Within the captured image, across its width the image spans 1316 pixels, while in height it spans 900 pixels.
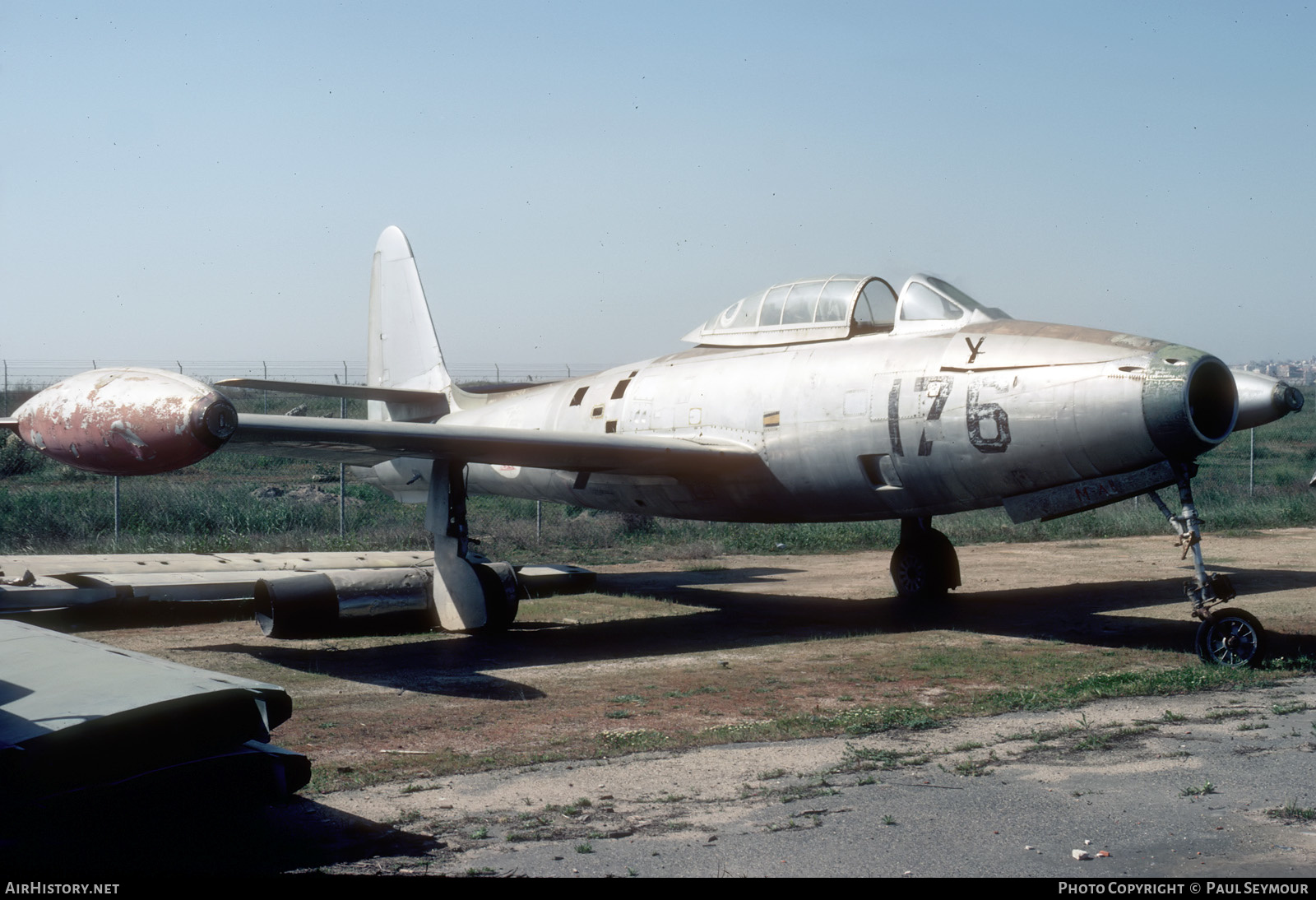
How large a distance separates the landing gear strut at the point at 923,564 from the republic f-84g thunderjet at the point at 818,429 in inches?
1.0

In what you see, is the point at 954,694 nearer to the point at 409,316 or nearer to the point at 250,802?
the point at 250,802

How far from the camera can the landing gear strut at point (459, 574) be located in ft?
38.7

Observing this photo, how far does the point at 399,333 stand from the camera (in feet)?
58.7

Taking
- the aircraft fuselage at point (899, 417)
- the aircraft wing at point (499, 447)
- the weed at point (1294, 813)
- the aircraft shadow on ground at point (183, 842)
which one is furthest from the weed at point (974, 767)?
the aircraft wing at point (499, 447)

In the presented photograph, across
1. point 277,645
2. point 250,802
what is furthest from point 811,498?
point 250,802

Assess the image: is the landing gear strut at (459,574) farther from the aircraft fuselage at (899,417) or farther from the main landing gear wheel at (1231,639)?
the main landing gear wheel at (1231,639)

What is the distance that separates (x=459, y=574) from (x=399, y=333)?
7.04 m

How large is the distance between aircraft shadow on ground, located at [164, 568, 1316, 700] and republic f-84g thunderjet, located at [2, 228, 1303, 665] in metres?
0.63

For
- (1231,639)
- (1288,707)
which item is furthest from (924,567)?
(1288,707)

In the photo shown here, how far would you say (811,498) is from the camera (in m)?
11.8

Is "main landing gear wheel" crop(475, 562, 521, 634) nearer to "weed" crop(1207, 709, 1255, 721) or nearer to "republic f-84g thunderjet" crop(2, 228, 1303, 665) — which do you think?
"republic f-84g thunderjet" crop(2, 228, 1303, 665)

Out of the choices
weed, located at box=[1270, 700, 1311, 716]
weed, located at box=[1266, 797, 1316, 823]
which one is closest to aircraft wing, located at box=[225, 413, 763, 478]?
weed, located at box=[1270, 700, 1311, 716]

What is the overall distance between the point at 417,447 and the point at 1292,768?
8.25 metres

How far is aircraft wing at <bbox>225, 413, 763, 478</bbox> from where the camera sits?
10.7 meters
